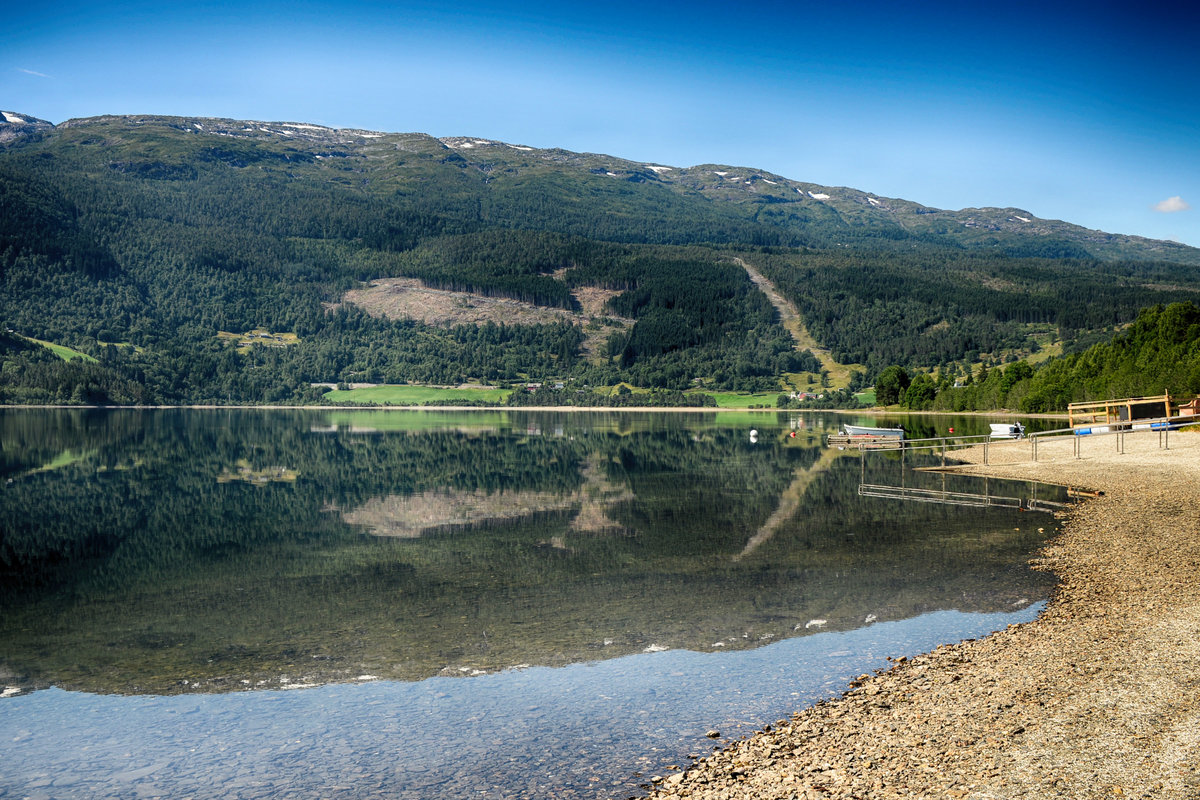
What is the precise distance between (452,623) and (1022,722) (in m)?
10.2

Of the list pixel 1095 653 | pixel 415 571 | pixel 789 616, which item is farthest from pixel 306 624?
A: pixel 1095 653

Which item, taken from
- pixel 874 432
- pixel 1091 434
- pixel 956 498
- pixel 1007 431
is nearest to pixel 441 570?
pixel 956 498

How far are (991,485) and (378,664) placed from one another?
107 ft

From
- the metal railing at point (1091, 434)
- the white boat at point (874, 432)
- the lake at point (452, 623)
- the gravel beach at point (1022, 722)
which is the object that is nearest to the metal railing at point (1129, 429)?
the metal railing at point (1091, 434)

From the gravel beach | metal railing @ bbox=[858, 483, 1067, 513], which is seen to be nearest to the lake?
metal railing @ bbox=[858, 483, 1067, 513]

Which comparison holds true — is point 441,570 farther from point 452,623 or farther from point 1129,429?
→ point 1129,429

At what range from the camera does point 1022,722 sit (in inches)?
418

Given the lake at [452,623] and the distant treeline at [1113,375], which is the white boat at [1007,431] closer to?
the distant treeline at [1113,375]

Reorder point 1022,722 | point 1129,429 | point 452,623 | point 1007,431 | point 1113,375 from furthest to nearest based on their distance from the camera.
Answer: point 1113,375 → point 1007,431 → point 1129,429 → point 452,623 → point 1022,722

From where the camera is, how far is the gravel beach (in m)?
9.04

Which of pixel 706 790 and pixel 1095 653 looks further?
pixel 1095 653

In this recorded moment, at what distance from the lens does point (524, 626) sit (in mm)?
16781

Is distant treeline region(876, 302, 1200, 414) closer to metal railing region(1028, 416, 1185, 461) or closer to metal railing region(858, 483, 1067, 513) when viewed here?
metal railing region(1028, 416, 1185, 461)

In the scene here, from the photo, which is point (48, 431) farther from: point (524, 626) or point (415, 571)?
point (524, 626)
